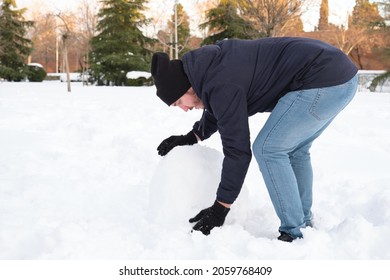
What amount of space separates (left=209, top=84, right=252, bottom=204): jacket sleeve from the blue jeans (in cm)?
17

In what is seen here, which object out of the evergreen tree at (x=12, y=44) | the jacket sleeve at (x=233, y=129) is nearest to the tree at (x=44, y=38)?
the evergreen tree at (x=12, y=44)

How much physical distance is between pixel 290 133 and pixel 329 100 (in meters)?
0.26

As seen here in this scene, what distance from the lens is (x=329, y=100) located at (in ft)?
6.48

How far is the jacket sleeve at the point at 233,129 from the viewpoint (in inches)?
72.6

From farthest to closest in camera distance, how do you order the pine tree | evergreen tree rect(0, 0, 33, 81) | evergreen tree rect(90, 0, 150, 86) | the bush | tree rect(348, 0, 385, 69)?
the pine tree < tree rect(348, 0, 385, 69) < the bush < evergreen tree rect(0, 0, 33, 81) < evergreen tree rect(90, 0, 150, 86)

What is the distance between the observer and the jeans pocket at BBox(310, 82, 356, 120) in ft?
6.42

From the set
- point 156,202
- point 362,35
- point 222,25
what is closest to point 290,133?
point 156,202

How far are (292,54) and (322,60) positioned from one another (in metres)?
0.15

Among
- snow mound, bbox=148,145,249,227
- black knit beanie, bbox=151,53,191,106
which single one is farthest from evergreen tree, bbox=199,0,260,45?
black knit beanie, bbox=151,53,191,106

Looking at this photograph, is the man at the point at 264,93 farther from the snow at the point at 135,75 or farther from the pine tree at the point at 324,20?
the pine tree at the point at 324,20

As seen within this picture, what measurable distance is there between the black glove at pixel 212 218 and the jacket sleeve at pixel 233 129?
0.47 ft

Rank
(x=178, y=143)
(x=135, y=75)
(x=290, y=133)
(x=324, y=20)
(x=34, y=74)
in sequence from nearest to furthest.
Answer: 1. (x=290, y=133)
2. (x=178, y=143)
3. (x=135, y=75)
4. (x=34, y=74)
5. (x=324, y=20)

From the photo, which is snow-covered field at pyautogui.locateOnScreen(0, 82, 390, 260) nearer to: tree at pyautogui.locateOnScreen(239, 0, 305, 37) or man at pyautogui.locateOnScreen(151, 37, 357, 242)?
man at pyautogui.locateOnScreen(151, 37, 357, 242)

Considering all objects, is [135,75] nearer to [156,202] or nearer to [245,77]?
[156,202]
